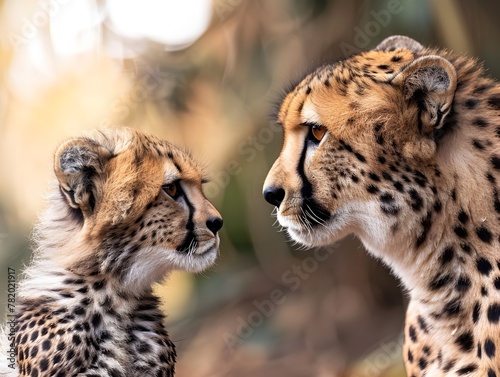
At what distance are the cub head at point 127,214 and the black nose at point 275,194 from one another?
21 cm

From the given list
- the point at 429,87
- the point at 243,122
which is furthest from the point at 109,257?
the point at 243,122

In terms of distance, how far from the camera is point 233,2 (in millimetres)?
4887

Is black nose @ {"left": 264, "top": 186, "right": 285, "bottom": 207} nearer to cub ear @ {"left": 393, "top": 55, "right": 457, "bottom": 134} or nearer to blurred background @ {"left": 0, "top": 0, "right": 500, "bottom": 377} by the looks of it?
cub ear @ {"left": 393, "top": 55, "right": 457, "bottom": 134}

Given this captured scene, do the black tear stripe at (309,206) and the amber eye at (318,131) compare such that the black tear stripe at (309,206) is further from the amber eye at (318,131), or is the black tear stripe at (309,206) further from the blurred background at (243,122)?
the blurred background at (243,122)

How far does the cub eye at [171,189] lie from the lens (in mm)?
2523

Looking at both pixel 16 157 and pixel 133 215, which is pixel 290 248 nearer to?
pixel 16 157

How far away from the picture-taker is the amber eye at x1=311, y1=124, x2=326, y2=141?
239cm

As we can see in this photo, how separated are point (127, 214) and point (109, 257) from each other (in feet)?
0.46

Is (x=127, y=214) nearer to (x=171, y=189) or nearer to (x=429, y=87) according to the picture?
(x=171, y=189)

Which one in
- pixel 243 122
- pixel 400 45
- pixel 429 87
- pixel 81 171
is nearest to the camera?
pixel 429 87

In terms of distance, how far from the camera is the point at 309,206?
2.38 m

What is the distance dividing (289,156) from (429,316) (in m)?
0.62

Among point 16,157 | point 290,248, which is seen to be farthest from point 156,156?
point 290,248

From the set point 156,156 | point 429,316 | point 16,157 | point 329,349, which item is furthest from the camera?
point 329,349
